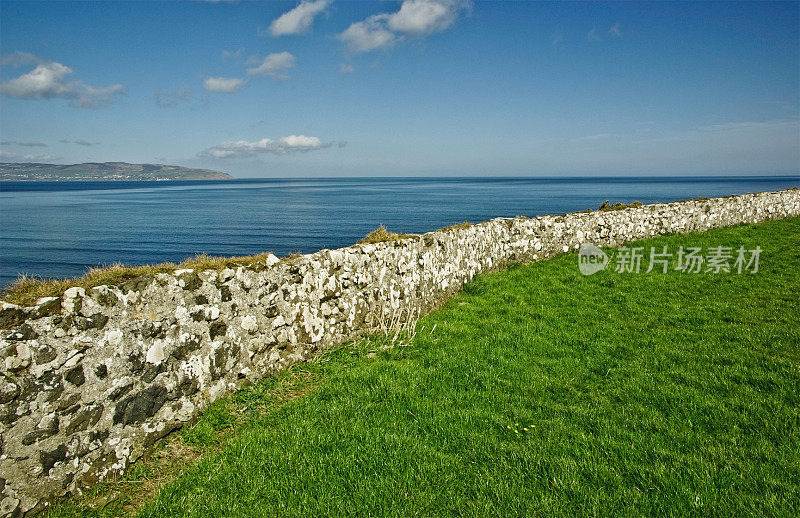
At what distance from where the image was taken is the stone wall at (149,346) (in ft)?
12.0

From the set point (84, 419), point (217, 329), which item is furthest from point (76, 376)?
point (217, 329)

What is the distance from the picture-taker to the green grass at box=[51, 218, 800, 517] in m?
3.86

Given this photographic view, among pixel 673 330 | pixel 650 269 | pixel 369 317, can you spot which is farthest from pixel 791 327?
pixel 369 317

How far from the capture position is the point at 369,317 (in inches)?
314

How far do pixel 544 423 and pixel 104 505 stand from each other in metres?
4.70

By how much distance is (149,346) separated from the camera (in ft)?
15.1

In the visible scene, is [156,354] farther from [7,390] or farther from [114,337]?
[7,390]

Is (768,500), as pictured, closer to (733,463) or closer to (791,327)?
(733,463)

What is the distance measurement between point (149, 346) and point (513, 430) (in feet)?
14.1

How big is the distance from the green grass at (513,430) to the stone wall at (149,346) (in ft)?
1.10

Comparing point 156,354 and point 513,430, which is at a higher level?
point 156,354

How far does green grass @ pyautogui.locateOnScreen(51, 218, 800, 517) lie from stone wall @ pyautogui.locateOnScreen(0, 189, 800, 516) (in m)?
0.34

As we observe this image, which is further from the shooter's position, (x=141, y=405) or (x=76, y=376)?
(x=141, y=405)

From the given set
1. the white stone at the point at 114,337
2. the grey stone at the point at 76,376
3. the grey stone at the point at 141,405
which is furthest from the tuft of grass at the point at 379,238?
the grey stone at the point at 76,376
